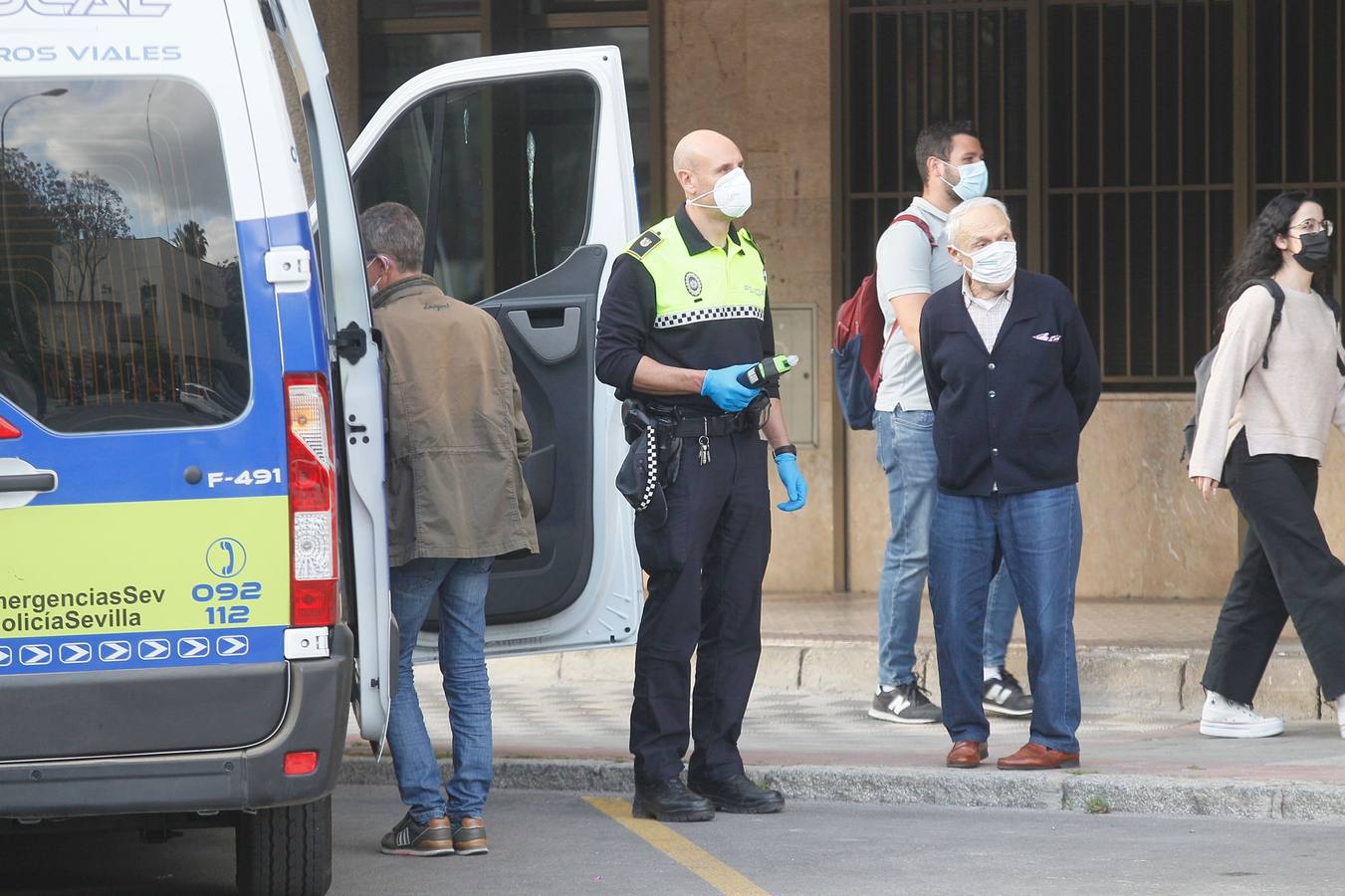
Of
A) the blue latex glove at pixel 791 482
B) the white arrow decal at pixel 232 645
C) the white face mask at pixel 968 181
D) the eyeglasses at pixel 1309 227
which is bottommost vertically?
the white arrow decal at pixel 232 645

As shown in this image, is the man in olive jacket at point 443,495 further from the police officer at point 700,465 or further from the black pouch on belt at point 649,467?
the police officer at point 700,465

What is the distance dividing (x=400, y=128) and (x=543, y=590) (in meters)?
1.40

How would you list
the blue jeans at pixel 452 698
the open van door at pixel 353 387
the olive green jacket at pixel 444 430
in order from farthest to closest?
the blue jeans at pixel 452 698 → the olive green jacket at pixel 444 430 → the open van door at pixel 353 387

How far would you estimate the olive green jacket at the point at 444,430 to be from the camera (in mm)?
5387

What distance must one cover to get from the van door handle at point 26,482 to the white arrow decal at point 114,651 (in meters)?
0.33

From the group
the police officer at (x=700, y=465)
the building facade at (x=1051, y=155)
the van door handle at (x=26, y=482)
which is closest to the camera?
the van door handle at (x=26, y=482)

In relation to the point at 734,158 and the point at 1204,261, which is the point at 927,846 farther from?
the point at 1204,261

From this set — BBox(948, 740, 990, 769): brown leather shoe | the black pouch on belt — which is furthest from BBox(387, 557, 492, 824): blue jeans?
BBox(948, 740, 990, 769): brown leather shoe

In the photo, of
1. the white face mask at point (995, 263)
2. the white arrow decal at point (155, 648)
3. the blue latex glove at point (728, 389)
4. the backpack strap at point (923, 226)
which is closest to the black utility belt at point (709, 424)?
the blue latex glove at point (728, 389)

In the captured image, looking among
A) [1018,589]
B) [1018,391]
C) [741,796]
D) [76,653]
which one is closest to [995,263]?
[1018,391]

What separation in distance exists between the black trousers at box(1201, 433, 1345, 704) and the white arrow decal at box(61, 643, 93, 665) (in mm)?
4151

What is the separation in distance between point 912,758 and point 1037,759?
506mm

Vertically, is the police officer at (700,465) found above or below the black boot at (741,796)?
above

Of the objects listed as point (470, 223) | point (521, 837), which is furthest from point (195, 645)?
point (470, 223)
